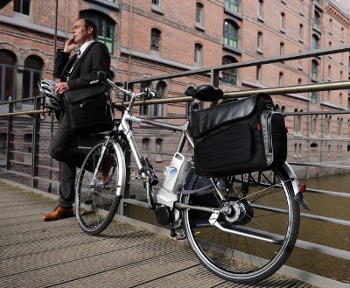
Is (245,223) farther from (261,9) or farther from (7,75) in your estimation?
(261,9)

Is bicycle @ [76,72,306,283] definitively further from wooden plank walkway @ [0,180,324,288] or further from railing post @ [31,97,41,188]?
railing post @ [31,97,41,188]

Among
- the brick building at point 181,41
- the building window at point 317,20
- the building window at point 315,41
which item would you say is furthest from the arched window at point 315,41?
the building window at point 317,20

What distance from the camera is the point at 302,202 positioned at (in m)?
2.02

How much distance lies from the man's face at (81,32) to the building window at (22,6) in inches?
524

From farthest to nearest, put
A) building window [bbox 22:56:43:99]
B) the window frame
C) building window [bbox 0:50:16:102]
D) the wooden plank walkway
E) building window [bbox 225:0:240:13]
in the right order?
the window frame
building window [bbox 225:0:240:13]
building window [bbox 22:56:43:99]
building window [bbox 0:50:16:102]
the wooden plank walkway

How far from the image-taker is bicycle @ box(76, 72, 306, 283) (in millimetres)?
2119

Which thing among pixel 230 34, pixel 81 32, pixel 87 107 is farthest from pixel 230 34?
pixel 87 107

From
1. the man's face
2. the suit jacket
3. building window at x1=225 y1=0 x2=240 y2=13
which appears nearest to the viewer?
the suit jacket

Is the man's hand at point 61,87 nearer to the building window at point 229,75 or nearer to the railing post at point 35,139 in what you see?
the railing post at point 35,139

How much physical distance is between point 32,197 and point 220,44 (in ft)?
70.9

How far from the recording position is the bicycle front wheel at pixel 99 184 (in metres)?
3.12

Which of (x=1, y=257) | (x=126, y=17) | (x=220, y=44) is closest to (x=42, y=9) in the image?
(x=126, y=17)

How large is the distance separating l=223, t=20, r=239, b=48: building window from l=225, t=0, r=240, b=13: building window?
986 millimetres

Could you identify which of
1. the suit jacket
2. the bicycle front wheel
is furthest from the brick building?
the suit jacket
